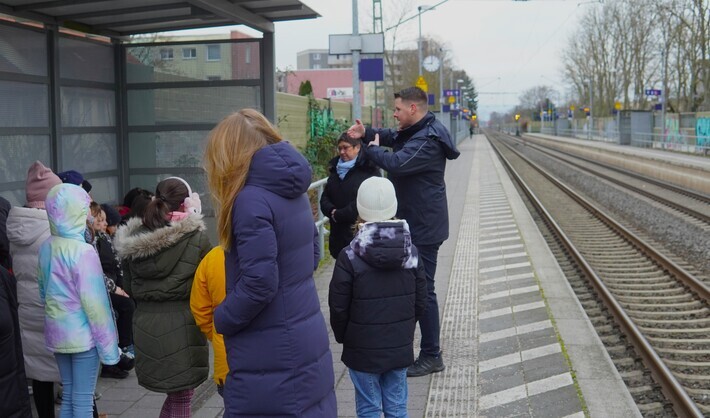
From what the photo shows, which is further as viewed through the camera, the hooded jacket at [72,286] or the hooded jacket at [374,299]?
the hooded jacket at [72,286]

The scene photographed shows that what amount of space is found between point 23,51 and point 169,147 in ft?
6.41

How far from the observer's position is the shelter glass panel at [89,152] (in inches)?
325

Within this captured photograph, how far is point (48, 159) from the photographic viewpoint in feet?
26.1

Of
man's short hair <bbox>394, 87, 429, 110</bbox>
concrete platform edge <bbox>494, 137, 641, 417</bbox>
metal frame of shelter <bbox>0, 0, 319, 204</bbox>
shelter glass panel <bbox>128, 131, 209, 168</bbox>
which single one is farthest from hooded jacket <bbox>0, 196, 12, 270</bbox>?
concrete platform edge <bbox>494, 137, 641, 417</bbox>

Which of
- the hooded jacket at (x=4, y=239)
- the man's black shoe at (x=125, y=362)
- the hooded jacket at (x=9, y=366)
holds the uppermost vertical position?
the hooded jacket at (x=4, y=239)

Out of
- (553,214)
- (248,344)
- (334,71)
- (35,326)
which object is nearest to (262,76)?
(35,326)

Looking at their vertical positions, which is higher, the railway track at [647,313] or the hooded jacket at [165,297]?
the hooded jacket at [165,297]

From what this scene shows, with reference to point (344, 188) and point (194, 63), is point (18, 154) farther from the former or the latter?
point (344, 188)

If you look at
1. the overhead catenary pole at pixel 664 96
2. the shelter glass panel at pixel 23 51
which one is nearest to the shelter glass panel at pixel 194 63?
the shelter glass panel at pixel 23 51

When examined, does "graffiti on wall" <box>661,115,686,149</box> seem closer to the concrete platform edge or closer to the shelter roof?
the concrete platform edge

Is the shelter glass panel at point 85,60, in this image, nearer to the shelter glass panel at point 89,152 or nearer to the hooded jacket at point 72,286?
the shelter glass panel at point 89,152

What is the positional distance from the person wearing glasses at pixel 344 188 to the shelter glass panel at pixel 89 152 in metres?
2.96

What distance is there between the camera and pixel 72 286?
14.9ft

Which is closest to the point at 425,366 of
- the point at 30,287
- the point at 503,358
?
the point at 503,358
